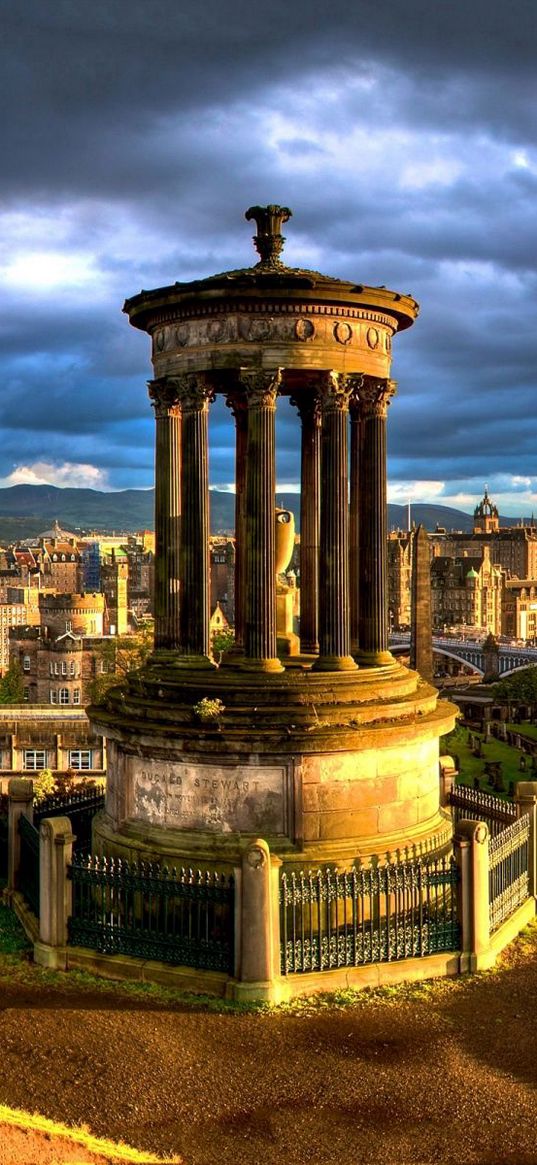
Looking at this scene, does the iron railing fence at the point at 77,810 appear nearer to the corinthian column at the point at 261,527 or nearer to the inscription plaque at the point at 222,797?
the inscription plaque at the point at 222,797

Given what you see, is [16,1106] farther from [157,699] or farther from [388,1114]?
[157,699]

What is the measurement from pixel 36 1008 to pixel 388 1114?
552cm

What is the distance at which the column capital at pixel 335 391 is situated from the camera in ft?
65.8

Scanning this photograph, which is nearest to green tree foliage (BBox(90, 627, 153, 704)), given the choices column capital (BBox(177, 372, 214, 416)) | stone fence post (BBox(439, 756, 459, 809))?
stone fence post (BBox(439, 756, 459, 809))

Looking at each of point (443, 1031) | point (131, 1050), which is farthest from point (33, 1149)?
point (443, 1031)

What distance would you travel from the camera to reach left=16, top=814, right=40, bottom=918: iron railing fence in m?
19.6

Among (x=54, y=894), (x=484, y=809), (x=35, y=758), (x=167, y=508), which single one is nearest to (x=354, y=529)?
(x=167, y=508)

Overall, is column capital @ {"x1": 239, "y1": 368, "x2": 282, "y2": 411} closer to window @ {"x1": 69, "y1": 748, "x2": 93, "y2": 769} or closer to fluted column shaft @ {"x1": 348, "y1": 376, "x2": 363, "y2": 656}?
fluted column shaft @ {"x1": 348, "y1": 376, "x2": 363, "y2": 656}

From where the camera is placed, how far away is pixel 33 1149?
38.1 feet

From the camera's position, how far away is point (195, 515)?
20188 mm

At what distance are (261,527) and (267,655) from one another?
2.24m

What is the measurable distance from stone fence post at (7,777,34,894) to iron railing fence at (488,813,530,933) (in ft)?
29.1

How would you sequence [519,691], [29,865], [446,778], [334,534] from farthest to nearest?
[519,691] < [446,778] < [29,865] < [334,534]

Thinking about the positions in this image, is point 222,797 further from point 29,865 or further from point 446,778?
point 446,778
